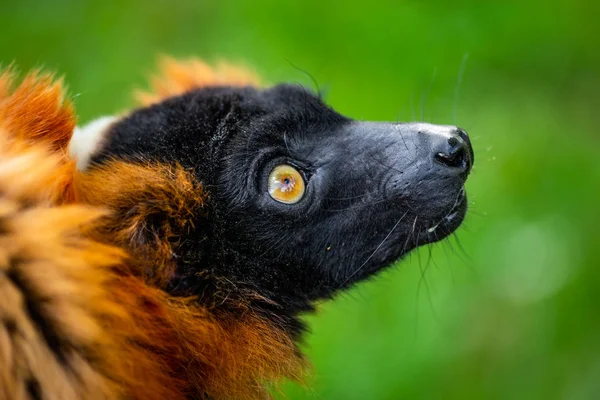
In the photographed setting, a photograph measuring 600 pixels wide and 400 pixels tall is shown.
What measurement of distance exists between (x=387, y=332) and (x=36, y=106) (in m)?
3.65

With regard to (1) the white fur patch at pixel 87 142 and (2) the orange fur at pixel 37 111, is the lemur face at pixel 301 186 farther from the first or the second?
(2) the orange fur at pixel 37 111

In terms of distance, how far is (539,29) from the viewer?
7160 millimetres

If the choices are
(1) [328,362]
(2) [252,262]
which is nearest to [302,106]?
(2) [252,262]

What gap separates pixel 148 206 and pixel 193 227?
0.21 meters

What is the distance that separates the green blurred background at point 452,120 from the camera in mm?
5629

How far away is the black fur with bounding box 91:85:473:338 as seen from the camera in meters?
3.11

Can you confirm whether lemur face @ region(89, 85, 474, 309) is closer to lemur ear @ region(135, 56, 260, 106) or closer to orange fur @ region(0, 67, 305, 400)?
orange fur @ region(0, 67, 305, 400)

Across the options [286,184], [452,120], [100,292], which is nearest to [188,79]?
[286,184]

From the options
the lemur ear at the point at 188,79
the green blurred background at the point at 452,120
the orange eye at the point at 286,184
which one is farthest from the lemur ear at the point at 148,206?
the green blurred background at the point at 452,120

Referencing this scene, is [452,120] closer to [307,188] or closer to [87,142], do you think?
[307,188]

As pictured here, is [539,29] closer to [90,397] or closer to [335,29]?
[335,29]

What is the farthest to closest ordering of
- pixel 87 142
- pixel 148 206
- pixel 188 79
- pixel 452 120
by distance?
pixel 452 120 → pixel 188 79 → pixel 87 142 → pixel 148 206

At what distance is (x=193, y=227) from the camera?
3000 millimetres

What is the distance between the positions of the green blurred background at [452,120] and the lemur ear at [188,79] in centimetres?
118
